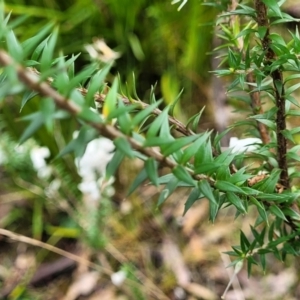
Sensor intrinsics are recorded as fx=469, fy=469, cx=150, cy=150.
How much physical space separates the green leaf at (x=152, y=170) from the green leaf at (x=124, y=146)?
0.09 feet

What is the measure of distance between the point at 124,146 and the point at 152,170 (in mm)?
35

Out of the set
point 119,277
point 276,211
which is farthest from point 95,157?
point 276,211

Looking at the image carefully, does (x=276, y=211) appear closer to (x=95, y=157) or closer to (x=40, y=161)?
(x=95, y=157)

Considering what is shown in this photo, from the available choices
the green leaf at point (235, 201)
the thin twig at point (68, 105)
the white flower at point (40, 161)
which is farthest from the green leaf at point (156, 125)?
the white flower at point (40, 161)

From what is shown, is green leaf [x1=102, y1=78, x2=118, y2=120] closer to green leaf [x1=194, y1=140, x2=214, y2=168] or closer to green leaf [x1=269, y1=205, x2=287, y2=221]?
green leaf [x1=194, y1=140, x2=214, y2=168]

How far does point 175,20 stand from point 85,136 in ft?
4.28

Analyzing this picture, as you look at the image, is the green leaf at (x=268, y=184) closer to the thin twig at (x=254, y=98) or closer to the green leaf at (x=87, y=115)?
the thin twig at (x=254, y=98)

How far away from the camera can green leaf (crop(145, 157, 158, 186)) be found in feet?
1.16

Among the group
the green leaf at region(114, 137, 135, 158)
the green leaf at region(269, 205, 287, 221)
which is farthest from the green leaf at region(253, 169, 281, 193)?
the green leaf at region(114, 137, 135, 158)

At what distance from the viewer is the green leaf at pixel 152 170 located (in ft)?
1.16

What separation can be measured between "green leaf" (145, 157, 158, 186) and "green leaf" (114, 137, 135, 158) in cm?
3

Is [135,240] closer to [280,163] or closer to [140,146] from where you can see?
[280,163]

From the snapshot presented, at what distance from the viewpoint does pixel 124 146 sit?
1.10ft

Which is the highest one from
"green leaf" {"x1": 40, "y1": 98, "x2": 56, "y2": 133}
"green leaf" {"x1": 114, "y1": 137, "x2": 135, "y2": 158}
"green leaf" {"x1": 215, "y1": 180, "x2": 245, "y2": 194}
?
"green leaf" {"x1": 40, "y1": 98, "x2": 56, "y2": 133}
